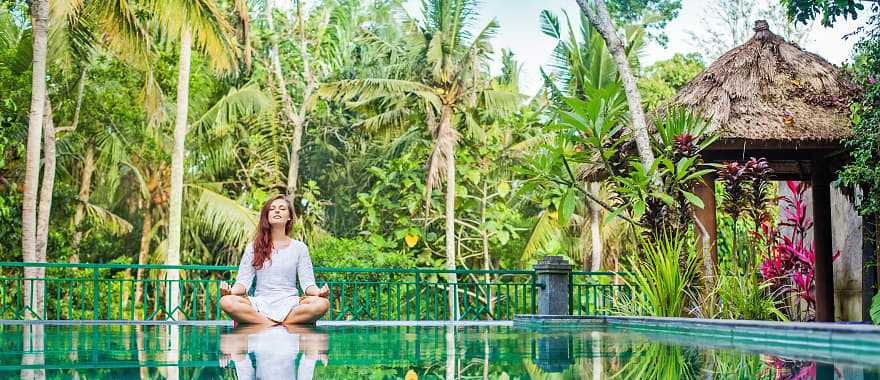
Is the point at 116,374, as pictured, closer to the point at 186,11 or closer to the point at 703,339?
the point at 703,339

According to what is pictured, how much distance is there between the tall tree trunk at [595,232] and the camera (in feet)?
67.6

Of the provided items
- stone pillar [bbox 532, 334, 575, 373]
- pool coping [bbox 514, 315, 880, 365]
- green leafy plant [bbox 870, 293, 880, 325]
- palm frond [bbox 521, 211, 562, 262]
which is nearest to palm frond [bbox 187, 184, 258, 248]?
palm frond [bbox 521, 211, 562, 262]

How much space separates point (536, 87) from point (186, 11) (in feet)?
47.3

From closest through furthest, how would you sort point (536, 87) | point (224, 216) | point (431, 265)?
point (224, 216) < point (431, 265) < point (536, 87)

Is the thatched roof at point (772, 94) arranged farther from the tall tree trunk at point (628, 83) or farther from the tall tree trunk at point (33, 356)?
the tall tree trunk at point (33, 356)

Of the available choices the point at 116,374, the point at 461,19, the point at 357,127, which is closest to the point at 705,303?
the point at 116,374

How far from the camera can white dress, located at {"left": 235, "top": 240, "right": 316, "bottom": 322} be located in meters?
7.26

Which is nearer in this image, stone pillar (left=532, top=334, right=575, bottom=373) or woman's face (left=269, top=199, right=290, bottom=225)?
stone pillar (left=532, top=334, right=575, bottom=373)

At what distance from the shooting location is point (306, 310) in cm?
Answer: 730

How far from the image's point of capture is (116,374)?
3963 millimetres

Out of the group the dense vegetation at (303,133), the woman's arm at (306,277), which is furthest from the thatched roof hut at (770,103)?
the woman's arm at (306,277)

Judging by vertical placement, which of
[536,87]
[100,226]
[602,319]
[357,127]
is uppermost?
[536,87]

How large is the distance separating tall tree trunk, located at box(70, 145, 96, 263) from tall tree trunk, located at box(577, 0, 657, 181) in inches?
497

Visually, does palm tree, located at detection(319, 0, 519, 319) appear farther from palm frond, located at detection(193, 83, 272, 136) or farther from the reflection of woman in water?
the reflection of woman in water
